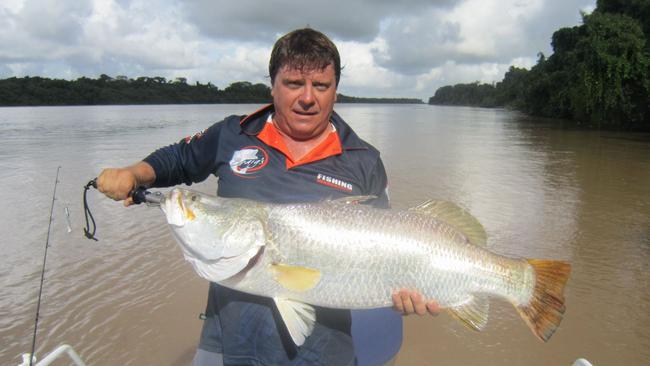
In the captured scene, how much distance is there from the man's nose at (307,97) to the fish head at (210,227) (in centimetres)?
81

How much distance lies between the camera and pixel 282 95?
2846mm

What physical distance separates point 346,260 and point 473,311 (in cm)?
88

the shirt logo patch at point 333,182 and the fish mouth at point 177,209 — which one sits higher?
the shirt logo patch at point 333,182

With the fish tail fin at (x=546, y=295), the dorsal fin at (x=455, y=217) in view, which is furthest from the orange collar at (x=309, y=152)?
the fish tail fin at (x=546, y=295)

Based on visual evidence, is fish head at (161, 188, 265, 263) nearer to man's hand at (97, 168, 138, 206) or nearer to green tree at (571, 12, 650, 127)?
man's hand at (97, 168, 138, 206)

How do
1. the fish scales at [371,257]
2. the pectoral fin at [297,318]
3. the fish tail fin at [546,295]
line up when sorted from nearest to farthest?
1. the pectoral fin at [297,318]
2. the fish scales at [371,257]
3. the fish tail fin at [546,295]

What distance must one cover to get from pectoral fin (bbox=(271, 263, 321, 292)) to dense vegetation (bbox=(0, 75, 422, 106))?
223ft

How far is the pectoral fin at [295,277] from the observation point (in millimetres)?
2432

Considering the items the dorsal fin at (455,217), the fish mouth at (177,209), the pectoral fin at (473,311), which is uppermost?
the fish mouth at (177,209)

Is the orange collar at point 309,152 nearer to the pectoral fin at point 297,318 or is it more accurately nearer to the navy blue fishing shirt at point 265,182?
the navy blue fishing shirt at point 265,182

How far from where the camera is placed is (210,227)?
7.99 feet

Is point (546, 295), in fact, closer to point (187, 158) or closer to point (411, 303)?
point (411, 303)

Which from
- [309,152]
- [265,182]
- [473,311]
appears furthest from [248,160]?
[473,311]

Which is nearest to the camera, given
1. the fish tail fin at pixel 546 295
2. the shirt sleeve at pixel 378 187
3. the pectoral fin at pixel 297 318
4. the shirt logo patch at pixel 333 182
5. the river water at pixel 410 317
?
the pectoral fin at pixel 297 318
